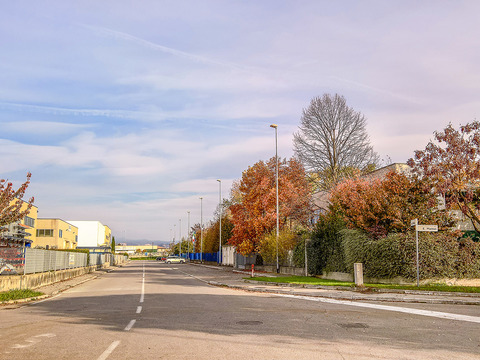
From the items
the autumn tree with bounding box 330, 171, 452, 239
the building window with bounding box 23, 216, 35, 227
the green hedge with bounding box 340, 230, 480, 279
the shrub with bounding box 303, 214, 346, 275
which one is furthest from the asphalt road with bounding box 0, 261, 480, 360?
the building window with bounding box 23, 216, 35, 227

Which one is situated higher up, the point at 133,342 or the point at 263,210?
the point at 263,210

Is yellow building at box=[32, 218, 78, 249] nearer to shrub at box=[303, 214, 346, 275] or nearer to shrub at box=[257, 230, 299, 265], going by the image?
shrub at box=[257, 230, 299, 265]

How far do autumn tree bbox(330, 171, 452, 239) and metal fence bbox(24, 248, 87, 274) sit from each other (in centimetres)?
1679

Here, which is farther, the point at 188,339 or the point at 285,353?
the point at 188,339

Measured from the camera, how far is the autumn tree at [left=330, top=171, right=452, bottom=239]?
23344 millimetres

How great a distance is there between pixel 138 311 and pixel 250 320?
12.6 feet

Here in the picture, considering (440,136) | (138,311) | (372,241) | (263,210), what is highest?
(440,136)

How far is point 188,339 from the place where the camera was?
877cm

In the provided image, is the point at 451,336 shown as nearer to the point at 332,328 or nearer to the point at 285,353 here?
the point at 332,328

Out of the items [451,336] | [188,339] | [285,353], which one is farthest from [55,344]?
[451,336]

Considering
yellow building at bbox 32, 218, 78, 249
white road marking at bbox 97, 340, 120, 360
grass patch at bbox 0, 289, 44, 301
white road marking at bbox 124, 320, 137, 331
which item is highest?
yellow building at bbox 32, 218, 78, 249

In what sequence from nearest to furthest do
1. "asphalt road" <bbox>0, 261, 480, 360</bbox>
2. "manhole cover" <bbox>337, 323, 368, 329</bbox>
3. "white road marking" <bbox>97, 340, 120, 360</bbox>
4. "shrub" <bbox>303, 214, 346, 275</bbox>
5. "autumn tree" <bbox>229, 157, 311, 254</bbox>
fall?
"white road marking" <bbox>97, 340, 120, 360</bbox> → "asphalt road" <bbox>0, 261, 480, 360</bbox> → "manhole cover" <bbox>337, 323, 368, 329</bbox> → "shrub" <bbox>303, 214, 346, 275</bbox> → "autumn tree" <bbox>229, 157, 311, 254</bbox>

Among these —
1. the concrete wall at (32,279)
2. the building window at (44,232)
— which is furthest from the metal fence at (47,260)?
the building window at (44,232)

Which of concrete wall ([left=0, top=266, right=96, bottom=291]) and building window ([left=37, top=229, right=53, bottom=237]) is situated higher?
building window ([left=37, top=229, right=53, bottom=237])
